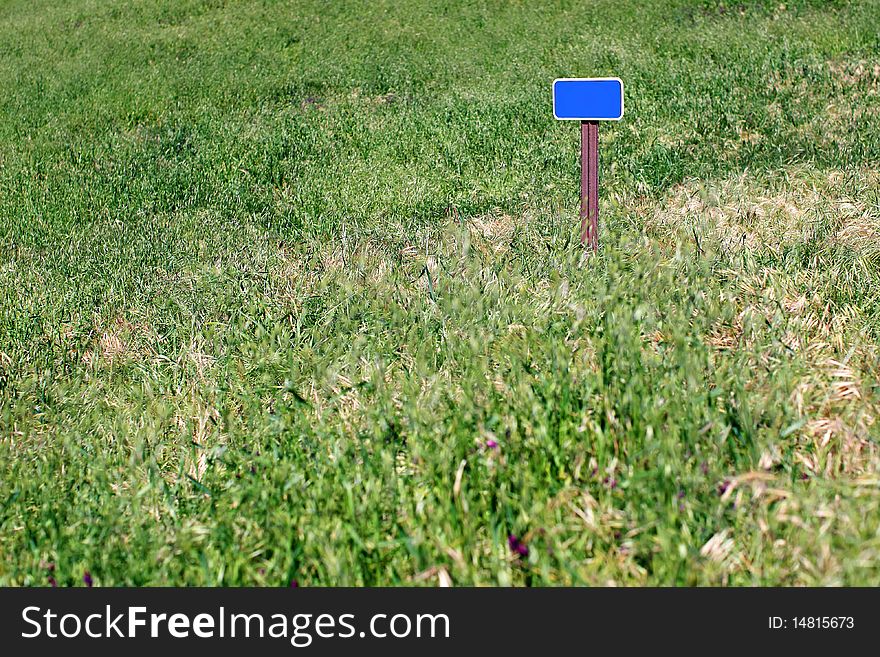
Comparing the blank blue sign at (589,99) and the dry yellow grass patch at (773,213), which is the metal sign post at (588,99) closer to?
the blank blue sign at (589,99)

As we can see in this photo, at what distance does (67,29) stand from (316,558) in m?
18.2

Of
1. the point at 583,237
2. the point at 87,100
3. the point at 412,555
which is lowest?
the point at 412,555

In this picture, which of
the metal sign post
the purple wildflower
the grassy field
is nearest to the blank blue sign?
the metal sign post

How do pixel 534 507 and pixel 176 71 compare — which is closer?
pixel 534 507

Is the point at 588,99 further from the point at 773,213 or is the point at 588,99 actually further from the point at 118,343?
the point at 118,343

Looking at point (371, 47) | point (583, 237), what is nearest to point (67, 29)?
point (371, 47)

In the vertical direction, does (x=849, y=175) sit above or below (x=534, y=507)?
above

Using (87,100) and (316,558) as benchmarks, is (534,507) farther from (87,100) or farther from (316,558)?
(87,100)

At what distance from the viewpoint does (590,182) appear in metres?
4.98

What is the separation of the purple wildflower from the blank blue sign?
2953mm

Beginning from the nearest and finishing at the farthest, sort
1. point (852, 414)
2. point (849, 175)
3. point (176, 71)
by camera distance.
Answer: point (852, 414)
point (849, 175)
point (176, 71)

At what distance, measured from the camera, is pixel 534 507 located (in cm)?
241

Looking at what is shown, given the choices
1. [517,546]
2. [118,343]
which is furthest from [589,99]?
[118,343]

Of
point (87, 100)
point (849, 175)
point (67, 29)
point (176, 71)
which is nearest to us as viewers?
point (849, 175)
